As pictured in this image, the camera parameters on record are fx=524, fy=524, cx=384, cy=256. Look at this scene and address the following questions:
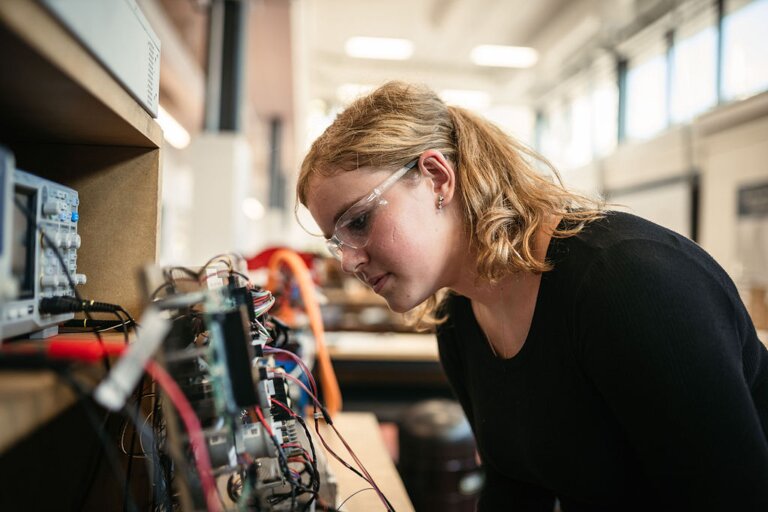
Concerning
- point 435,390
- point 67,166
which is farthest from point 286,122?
point 67,166

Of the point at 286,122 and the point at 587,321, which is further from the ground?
the point at 286,122

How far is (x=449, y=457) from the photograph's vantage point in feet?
8.18

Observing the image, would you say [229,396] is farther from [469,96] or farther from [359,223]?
[469,96]

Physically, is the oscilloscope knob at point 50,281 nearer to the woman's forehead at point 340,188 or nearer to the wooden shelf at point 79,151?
the wooden shelf at point 79,151

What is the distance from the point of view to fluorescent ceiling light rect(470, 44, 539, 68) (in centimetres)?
691

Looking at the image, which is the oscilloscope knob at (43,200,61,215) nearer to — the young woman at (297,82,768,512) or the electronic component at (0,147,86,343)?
the electronic component at (0,147,86,343)

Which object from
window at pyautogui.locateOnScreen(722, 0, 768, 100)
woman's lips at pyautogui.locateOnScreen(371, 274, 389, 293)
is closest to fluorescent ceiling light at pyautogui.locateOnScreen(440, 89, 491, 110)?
window at pyautogui.locateOnScreen(722, 0, 768, 100)

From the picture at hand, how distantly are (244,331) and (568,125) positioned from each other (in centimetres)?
856

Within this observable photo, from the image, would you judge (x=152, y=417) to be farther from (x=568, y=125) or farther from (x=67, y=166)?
(x=568, y=125)

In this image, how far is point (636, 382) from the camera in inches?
32.3

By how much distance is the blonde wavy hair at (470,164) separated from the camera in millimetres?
1032

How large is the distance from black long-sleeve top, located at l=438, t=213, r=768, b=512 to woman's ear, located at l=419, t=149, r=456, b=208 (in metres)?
0.24

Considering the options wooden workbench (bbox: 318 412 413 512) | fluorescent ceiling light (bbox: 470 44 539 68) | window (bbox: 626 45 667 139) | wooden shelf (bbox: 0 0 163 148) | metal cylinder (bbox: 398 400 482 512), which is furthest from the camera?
fluorescent ceiling light (bbox: 470 44 539 68)

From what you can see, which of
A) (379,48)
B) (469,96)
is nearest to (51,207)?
(379,48)
